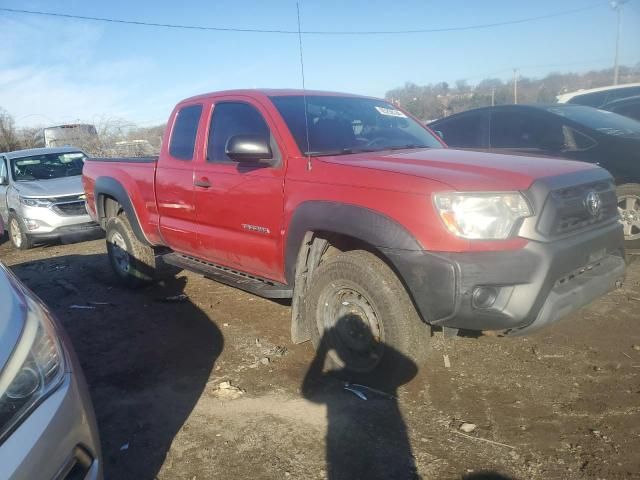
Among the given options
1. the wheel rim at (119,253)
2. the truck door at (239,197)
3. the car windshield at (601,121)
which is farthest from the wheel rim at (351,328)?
the car windshield at (601,121)

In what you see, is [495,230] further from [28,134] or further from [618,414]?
[28,134]

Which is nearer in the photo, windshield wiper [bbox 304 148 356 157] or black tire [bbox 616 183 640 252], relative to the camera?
windshield wiper [bbox 304 148 356 157]

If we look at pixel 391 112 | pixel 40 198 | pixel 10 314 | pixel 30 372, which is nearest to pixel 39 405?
pixel 30 372

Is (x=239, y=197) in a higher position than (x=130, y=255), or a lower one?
higher

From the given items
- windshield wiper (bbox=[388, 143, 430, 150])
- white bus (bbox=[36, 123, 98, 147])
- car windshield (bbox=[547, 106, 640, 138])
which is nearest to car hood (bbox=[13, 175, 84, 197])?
windshield wiper (bbox=[388, 143, 430, 150])

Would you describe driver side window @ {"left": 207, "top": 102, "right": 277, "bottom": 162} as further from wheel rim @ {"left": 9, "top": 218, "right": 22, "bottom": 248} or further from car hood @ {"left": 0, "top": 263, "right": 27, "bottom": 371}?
wheel rim @ {"left": 9, "top": 218, "right": 22, "bottom": 248}

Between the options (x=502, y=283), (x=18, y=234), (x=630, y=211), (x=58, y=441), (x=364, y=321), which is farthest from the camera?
(x=18, y=234)

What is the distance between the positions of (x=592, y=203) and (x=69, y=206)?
8.01 m

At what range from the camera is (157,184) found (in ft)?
15.6

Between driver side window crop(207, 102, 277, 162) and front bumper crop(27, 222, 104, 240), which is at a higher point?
driver side window crop(207, 102, 277, 162)

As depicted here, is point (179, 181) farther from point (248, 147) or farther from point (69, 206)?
point (69, 206)

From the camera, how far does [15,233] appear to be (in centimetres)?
891

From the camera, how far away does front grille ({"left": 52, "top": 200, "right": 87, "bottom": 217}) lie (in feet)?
27.2

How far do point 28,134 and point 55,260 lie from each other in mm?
19596
